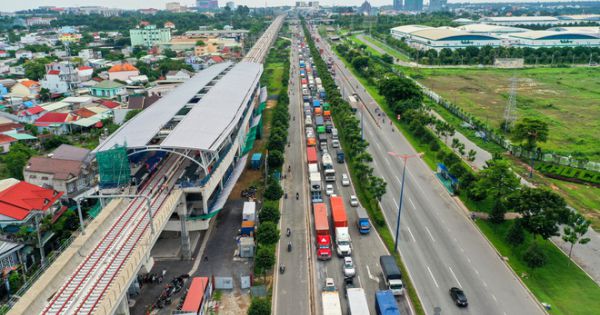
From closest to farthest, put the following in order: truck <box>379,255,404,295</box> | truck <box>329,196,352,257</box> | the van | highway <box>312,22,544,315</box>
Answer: highway <box>312,22,544,315</box>, truck <box>379,255,404,295</box>, truck <box>329,196,352,257</box>, the van

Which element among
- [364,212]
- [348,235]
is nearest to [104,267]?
[348,235]

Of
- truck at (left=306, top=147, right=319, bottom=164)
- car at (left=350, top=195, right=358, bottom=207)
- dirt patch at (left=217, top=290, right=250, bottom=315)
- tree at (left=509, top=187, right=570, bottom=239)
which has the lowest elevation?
dirt patch at (left=217, top=290, right=250, bottom=315)

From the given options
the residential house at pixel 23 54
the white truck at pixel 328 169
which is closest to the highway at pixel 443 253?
the white truck at pixel 328 169

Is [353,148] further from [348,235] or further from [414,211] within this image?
[348,235]

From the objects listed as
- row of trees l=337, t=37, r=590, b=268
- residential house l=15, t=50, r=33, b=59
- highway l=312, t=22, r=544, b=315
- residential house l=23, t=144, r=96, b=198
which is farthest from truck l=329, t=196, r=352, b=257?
residential house l=15, t=50, r=33, b=59

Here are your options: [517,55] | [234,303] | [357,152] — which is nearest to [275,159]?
[357,152]

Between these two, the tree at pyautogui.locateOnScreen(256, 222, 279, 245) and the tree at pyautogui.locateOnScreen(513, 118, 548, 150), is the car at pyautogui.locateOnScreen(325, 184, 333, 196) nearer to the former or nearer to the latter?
the tree at pyautogui.locateOnScreen(256, 222, 279, 245)

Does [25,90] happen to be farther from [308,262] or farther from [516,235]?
[516,235]

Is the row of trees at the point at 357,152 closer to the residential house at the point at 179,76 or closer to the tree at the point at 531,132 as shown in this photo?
the tree at the point at 531,132
